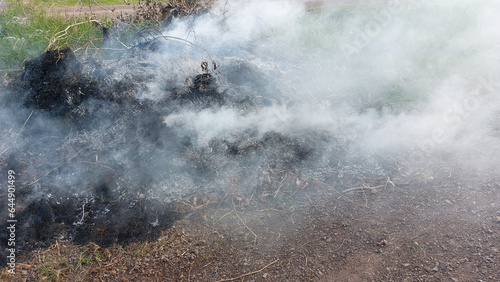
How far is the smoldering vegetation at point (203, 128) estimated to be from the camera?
3551 mm

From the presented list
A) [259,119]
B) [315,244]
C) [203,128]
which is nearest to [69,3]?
[203,128]

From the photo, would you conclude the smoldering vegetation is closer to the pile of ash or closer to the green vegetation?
the pile of ash

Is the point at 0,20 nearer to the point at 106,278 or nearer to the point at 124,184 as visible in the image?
the point at 124,184

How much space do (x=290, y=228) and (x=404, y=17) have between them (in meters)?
7.10

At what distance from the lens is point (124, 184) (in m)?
3.67

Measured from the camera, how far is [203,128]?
417 centimetres

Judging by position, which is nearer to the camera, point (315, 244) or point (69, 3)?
point (315, 244)

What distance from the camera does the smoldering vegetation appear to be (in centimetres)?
355

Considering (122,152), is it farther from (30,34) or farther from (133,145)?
(30,34)

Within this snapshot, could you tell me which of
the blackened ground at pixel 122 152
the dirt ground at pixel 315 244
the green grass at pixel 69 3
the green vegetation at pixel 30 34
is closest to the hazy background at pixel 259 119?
the blackened ground at pixel 122 152

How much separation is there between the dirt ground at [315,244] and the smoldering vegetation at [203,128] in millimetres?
221

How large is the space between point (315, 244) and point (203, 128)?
2095 millimetres

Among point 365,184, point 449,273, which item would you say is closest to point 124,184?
point 365,184

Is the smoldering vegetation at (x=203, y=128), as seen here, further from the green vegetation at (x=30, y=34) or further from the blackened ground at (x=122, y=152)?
the green vegetation at (x=30, y=34)
